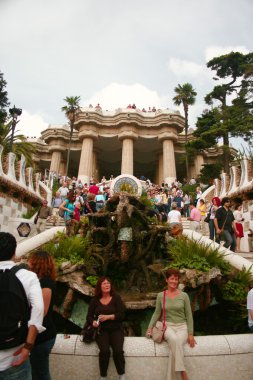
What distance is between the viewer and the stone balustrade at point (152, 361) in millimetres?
3564

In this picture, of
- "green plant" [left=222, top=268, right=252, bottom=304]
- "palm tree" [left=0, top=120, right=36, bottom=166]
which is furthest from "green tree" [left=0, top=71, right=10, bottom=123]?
"green plant" [left=222, top=268, right=252, bottom=304]

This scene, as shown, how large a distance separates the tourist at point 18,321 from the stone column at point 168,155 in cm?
3140

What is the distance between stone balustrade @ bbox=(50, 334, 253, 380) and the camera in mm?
3564

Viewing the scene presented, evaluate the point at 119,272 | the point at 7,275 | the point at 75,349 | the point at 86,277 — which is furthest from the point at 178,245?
the point at 7,275

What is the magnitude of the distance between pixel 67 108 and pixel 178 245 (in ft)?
98.8

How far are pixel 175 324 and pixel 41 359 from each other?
5.56ft

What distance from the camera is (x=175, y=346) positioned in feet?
11.5

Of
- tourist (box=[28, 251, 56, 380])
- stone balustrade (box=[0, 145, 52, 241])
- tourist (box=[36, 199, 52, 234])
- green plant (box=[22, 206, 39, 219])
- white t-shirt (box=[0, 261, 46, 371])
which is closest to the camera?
white t-shirt (box=[0, 261, 46, 371])

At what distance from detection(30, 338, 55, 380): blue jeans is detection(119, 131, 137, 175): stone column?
30.6 meters

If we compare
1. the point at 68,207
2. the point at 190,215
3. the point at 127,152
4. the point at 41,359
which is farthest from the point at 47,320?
the point at 127,152

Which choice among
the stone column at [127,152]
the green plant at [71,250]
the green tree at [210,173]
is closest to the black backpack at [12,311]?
the green plant at [71,250]

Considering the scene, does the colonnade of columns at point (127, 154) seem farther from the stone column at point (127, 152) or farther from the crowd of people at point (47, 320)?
the crowd of people at point (47, 320)

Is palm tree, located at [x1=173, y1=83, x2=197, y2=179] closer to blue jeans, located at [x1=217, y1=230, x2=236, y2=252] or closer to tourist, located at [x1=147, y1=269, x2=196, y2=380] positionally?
blue jeans, located at [x1=217, y1=230, x2=236, y2=252]

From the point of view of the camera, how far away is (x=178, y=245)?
21.8 ft
